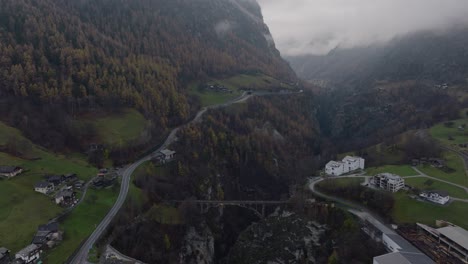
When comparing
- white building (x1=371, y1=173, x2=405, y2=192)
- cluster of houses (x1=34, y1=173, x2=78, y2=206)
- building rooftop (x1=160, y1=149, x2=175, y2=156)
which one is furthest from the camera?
building rooftop (x1=160, y1=149, x2=175, y2=156)

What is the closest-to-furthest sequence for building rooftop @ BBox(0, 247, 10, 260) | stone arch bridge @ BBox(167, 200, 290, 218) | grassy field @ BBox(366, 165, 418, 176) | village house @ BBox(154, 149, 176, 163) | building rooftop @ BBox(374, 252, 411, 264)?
building rooftop @ BBox(0, 247, 10, 260)
building rooftop @ BBox(374, 252, 411, 264)
stone arch bridge @ BBox(167, 200, 290, 218)
grassy field @ BBox(366, 165, 418, 176)
village house @ BBox(154, 149, 176, 163)

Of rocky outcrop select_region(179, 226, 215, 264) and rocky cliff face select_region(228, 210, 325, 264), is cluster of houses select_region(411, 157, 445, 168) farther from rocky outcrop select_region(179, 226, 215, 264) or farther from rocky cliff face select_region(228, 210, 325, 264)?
rocky outcrop select_region(179, 226, 215, 264)

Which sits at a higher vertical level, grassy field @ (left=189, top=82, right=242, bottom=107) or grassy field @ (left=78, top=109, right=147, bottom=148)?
grassy field @ (left=189, top=82, right=242, bottom=107)

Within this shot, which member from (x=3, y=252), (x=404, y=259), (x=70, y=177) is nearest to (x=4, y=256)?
(x=3, y=252)

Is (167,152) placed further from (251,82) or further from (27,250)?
(251,82)

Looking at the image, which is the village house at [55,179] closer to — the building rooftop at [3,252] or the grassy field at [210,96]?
the building rooftop at [3,252]

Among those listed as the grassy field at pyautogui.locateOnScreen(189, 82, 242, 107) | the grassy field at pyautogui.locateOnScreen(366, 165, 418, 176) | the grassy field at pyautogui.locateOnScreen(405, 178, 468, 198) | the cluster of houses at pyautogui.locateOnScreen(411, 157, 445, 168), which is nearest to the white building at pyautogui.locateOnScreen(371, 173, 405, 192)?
the grassy field at pyautogui.locateOnScreen(405, 178, 468, 198)

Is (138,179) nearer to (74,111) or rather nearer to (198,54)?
(74,111)
